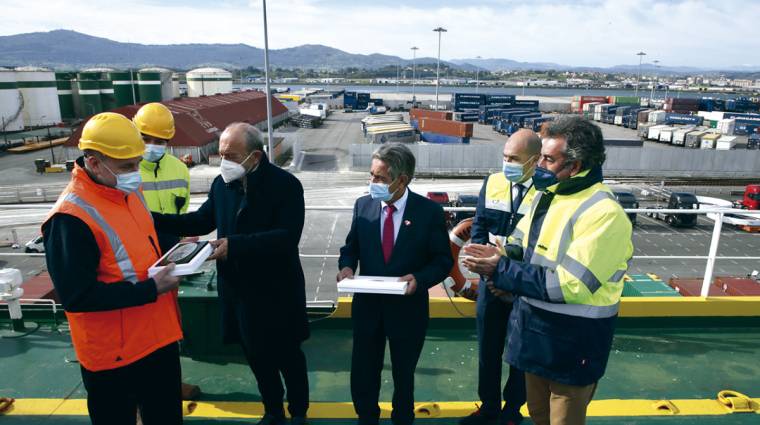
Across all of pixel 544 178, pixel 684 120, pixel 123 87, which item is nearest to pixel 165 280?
pixel 544 178

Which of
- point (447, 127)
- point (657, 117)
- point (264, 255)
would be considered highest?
point (264, 255)

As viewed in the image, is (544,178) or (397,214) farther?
(397,214)

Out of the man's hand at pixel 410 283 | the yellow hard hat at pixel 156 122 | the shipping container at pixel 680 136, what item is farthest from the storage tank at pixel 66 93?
the shipping container at pixel 680 136

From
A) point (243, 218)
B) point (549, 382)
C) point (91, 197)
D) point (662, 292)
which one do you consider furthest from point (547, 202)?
→ point (662, 292)

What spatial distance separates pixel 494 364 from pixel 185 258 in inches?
77.8

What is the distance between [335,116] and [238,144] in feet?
245

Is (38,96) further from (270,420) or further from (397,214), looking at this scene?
(397,214)

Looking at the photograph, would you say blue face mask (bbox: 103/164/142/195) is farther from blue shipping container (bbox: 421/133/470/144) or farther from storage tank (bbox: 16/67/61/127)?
storage tank (bbox: 16/67/61/127)

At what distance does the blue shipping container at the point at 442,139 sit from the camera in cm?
4369

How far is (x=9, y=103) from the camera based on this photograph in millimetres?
44062

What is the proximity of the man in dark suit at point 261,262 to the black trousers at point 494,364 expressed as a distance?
1.15 metres

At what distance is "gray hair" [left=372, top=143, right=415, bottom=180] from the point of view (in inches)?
107

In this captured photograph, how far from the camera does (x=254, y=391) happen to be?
3.40 meters

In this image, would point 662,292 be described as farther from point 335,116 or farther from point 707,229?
point 335,116
